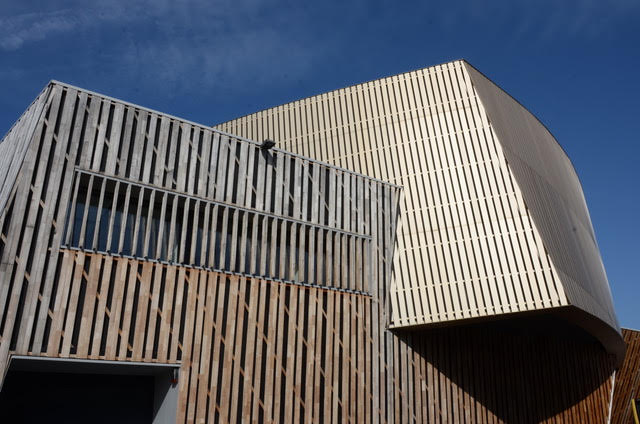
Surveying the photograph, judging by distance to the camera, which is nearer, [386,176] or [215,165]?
[215,165]

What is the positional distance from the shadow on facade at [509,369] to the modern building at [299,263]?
9 centimetres

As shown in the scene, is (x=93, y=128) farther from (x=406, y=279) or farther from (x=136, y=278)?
(x=406, y=279)

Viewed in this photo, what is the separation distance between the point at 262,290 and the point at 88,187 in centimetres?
566

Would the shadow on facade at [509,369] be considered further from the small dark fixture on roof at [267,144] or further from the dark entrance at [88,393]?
the dark entrance at [88,393]

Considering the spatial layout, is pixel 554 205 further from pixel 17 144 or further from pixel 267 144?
pixel 17 144

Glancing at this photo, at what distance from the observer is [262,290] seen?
1706 cm

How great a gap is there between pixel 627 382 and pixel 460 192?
778 inches

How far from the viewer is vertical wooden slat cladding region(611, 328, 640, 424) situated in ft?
99.9

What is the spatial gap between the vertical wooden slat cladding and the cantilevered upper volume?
8.07 meters

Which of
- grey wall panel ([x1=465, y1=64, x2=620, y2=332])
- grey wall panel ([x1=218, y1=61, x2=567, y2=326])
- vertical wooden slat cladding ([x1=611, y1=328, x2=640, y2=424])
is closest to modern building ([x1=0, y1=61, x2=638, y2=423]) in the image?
grey wall panel ([x1=218, y1=61, x2=567, y2=326])

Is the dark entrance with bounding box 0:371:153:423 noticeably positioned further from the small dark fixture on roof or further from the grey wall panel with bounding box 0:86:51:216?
the small dark fixture on roof

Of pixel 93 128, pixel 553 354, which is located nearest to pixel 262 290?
pixel 93 128

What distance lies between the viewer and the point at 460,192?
2034 centimetres

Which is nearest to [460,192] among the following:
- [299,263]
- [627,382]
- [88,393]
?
[299,263]
